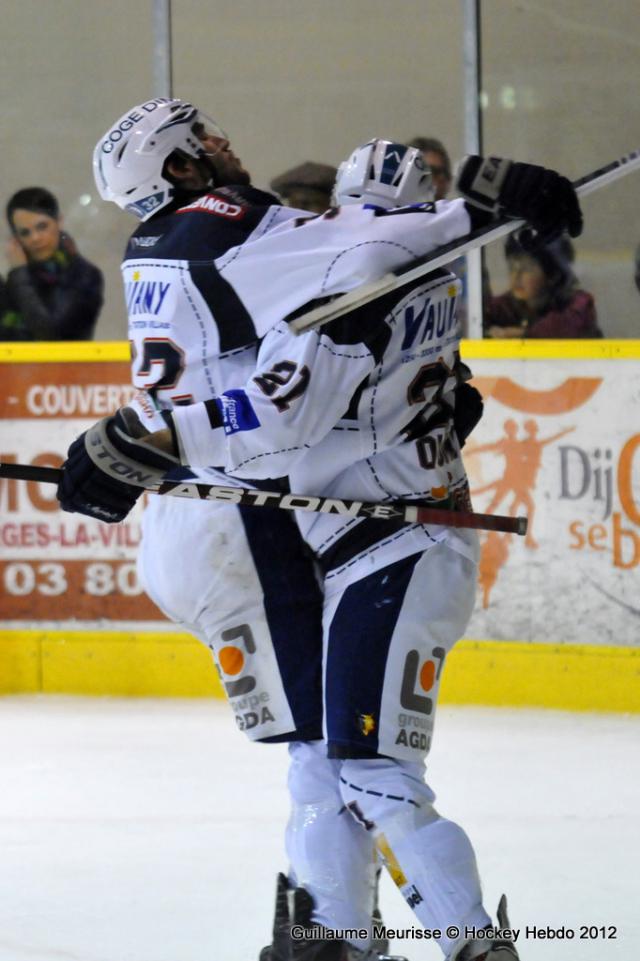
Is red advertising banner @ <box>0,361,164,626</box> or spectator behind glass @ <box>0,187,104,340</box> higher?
spectator behind glass @ <box>0,187,104,340</box>

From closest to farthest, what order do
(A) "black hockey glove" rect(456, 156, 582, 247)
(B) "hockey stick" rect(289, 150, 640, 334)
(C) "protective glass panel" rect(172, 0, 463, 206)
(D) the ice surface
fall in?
A: (B) "hockey stick" rect(289, 150, 640, 334) < (A) "black hockey glove" rect(456, 156, 582, 247) < (D) the ice surface < (C) "protective glass panel" rect(172, 0, 463, 206)

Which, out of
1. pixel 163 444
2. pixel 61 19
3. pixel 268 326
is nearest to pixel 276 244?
pixel 268 326

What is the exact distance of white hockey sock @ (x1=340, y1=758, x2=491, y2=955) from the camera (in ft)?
6.91

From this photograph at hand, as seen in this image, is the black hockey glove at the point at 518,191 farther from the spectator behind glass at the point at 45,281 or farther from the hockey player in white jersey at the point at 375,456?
the spectator behind glass at the point at 45,281

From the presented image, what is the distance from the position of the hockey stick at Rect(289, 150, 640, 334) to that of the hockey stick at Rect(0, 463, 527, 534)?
29 cm

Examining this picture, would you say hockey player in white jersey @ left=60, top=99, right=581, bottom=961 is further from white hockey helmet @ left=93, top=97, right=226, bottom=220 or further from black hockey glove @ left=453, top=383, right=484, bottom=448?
white hockey helmet @ left=93, top=97, right=226, bottom=220

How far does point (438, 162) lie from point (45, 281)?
4.11 ft

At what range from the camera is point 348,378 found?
2.09 metres

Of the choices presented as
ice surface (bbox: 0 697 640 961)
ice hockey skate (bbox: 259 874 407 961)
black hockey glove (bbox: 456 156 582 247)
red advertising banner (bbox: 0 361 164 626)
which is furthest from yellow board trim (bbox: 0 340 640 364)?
ice hockey skate (bbox: 259 874 407 961)

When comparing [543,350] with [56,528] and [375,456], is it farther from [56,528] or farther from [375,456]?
[375,456]

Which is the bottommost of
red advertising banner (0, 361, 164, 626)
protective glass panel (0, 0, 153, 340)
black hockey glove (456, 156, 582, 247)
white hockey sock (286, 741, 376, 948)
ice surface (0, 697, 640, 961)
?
ice surface (0, 697, 640, 961)

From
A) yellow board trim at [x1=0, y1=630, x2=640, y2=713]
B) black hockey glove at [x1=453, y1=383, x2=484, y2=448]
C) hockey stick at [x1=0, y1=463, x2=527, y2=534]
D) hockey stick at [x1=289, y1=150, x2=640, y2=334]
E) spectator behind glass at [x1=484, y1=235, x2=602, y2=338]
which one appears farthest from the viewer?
spectator behind glass at [x1=484, y1=235, x2=602, y2=338]

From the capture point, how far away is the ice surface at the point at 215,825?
8.69 feet

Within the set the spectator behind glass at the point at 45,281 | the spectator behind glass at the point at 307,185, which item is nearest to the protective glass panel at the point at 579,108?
the spectator behind glass at the point at 307,185
